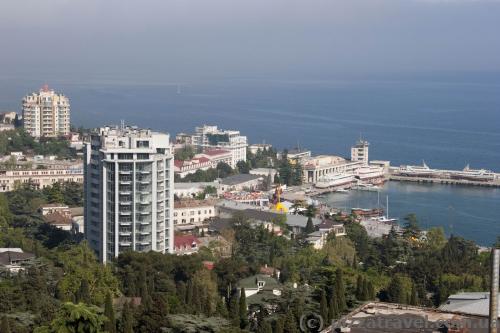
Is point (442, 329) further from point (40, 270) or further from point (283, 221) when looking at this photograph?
point (283, 221)

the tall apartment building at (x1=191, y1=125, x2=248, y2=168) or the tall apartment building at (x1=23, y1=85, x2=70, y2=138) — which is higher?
the tall apartment building at (x1=23, y1=85, x2=70, y2=138)

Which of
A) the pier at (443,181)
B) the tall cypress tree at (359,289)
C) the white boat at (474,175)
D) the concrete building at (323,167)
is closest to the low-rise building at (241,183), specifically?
the concrete building at (323,167)

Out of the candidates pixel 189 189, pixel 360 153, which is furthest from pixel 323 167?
pixel 189 189

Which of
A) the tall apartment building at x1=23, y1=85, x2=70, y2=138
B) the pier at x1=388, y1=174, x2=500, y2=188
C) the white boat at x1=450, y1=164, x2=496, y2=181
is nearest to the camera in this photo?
the pier at x1=388, y1=174, x2=500, y2=188

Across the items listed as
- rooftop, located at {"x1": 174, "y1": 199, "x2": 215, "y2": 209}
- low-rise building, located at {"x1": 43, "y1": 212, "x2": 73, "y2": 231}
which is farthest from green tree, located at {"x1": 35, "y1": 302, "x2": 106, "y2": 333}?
rooftop, located at {"x1": 174, "y1": 199, "x2": 215, "y2": 209}

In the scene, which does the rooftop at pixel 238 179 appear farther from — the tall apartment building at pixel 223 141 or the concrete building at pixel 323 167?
the tall apartment building at pixel 223 141

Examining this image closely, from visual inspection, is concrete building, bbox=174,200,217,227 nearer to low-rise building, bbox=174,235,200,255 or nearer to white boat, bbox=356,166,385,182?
low-rise building, bbox=174,235,200,255

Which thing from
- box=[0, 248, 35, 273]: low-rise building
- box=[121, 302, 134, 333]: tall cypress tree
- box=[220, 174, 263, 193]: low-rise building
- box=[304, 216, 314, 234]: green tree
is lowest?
box=[220, 174, 263, 193]: low-rise building
